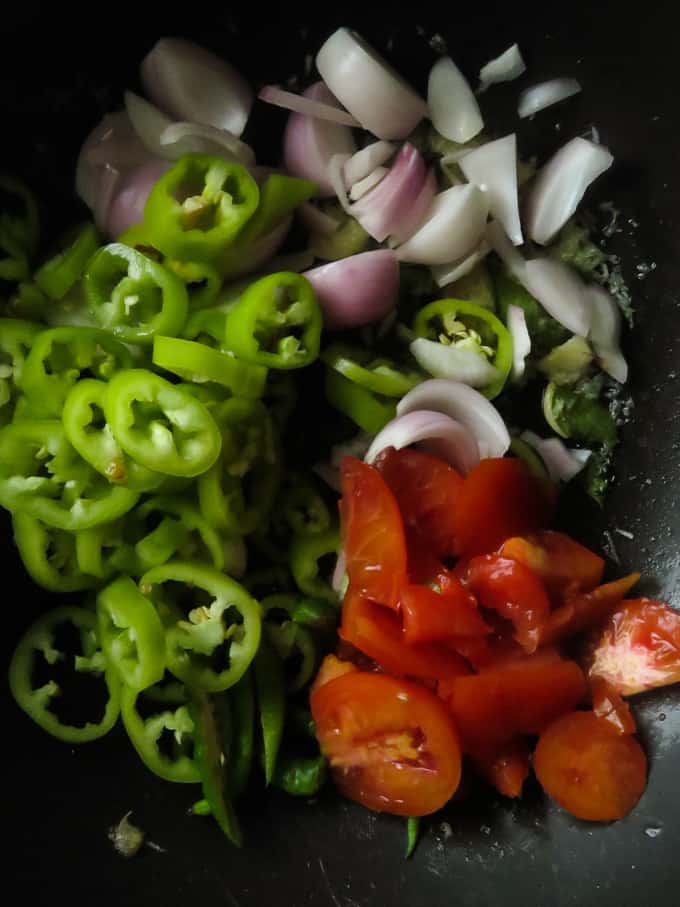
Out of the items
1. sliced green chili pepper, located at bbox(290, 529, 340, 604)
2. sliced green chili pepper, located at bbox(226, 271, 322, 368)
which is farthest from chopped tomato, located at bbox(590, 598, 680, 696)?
sliced green chili pepper, located at bbox(226, 271, 322, 368)

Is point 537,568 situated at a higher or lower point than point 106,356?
lower

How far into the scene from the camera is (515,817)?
5.42 ft

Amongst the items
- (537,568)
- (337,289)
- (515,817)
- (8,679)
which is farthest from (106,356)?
(515,817)

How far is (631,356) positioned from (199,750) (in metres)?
1.06

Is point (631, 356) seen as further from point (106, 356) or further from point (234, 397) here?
point (106, 356)

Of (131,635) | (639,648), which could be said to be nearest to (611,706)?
(639,648)

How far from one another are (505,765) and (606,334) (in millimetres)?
791

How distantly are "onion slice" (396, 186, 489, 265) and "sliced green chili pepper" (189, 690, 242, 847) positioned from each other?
2.82 feet

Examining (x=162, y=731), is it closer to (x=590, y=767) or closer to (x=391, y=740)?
(x=391, y=740)

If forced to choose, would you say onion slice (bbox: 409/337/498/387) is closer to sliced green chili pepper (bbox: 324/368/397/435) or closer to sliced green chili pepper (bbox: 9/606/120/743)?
sliced green chili pepper (bbox: 324/368/397/435)

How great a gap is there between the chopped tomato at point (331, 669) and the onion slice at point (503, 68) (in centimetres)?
108

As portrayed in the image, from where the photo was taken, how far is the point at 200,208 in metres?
1.55

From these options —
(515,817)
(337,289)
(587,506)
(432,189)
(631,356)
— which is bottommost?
(515,817)

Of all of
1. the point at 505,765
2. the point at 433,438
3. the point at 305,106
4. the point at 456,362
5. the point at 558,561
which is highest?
the point at 305,106
